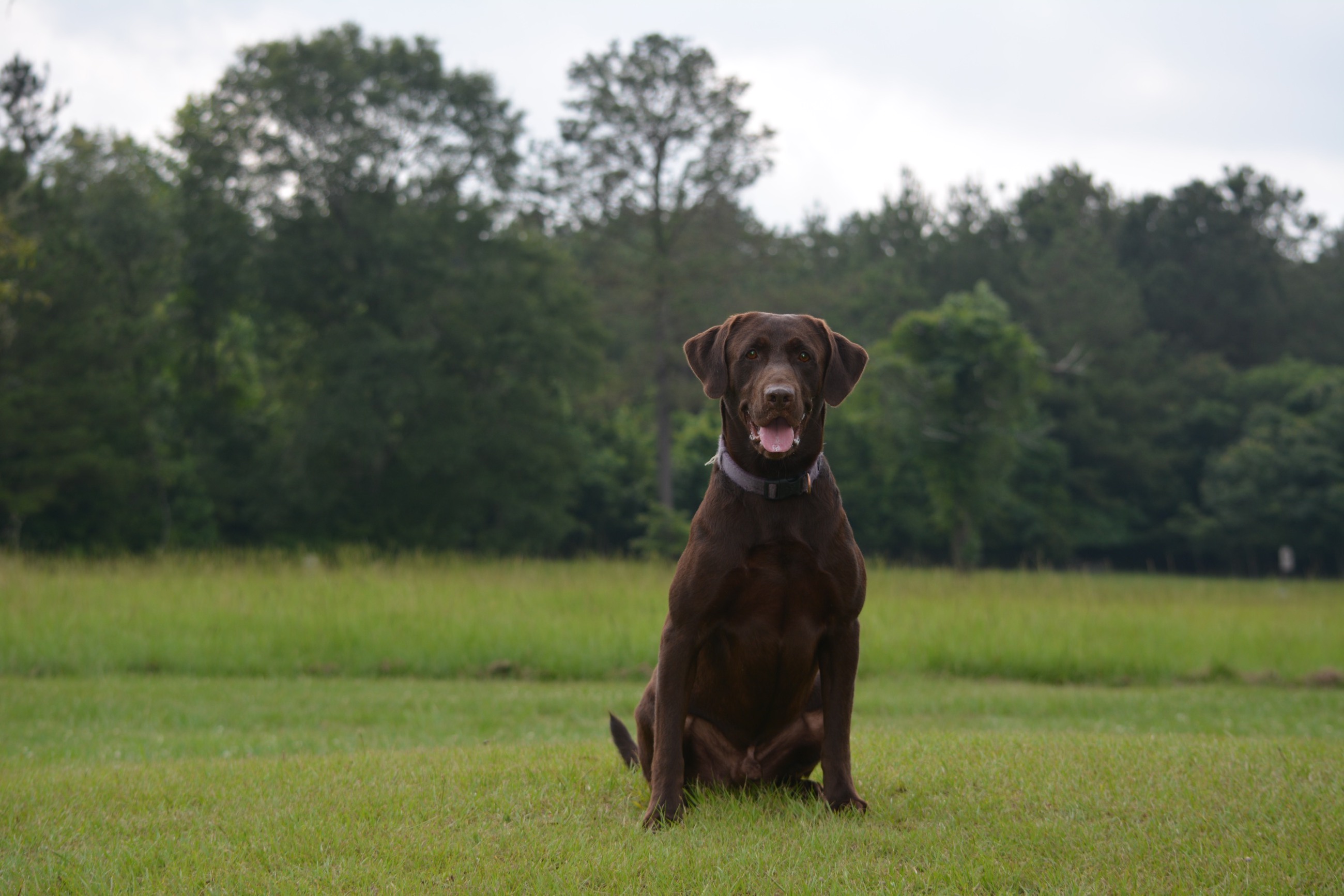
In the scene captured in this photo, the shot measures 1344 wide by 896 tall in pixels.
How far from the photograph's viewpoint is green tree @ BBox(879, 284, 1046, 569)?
3189cm

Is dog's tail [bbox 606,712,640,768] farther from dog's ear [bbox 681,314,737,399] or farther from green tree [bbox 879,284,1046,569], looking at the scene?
green tree [bbox 879,284,1046,569]

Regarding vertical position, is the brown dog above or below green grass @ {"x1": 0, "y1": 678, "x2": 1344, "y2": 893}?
above

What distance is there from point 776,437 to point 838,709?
41.8 inches

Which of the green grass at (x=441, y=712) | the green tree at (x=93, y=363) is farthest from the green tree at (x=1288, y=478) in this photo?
the green tree at (x=93, y=363)

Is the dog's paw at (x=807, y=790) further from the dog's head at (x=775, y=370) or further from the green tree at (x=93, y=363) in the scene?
the green tree at (x=93, y=363)

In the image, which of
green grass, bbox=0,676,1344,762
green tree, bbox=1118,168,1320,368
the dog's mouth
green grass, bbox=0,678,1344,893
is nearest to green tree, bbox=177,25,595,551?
green grass, bbox=0,676,1344,762

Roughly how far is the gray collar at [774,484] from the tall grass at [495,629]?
8.26 metres

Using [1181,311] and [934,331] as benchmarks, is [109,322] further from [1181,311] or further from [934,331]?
[1181,311]

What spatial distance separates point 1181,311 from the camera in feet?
178

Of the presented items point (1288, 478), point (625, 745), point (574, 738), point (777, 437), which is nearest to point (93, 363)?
point (574, 738)

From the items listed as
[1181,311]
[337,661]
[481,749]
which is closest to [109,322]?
[337,661]

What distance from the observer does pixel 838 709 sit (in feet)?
13.3

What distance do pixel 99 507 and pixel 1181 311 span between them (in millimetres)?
47989

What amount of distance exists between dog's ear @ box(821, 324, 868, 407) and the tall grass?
27.1 feet
